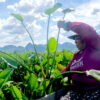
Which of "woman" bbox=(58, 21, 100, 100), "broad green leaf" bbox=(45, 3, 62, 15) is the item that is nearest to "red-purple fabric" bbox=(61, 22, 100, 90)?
"woman" bbox=(58, 21, 100, 100)

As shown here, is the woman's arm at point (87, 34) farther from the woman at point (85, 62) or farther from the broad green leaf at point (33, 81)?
the broad green leaf at point (33, 81)

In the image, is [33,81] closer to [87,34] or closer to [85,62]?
[85,62]

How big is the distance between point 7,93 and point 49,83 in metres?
0.28

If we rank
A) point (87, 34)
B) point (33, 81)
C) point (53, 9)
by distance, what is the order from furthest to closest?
1. point (87, 34)
2. point (53, 9)
3. point (33, 81)

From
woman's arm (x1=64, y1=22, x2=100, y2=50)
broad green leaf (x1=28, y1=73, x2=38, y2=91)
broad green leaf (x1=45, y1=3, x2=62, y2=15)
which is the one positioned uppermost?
broad green leaf (x1=45, y1=3, x2=62, y2=15)

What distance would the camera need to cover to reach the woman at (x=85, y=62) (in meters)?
1.06

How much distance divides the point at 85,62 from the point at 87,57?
0.04m

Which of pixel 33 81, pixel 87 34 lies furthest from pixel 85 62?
pixel 33 81

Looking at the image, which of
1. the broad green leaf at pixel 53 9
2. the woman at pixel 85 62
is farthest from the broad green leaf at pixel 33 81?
the broad green leaf at pixel 53 9

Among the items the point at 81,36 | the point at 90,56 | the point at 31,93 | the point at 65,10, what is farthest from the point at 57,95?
the point at 65,10

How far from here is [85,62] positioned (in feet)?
3.66

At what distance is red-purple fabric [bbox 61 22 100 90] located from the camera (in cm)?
109

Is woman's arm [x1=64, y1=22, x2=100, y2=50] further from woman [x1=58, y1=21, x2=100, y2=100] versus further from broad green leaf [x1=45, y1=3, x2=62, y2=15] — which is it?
broad green leaf [x1=45, y1=3, x2=62, y2=15]

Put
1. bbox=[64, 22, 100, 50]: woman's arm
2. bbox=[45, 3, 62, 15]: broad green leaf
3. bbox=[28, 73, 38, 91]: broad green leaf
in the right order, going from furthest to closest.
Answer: bbox=[64, 22, 100, 50]: woman's arm → bbox=[45, 3, 62, 15]: broad green leaf → bbox=[28, 73, 38, 91]: broad green leaf
